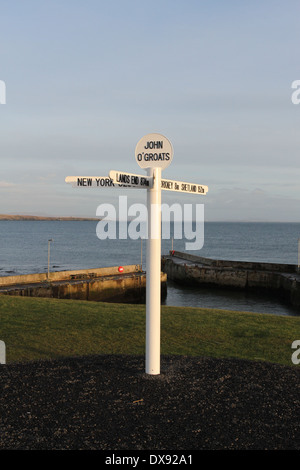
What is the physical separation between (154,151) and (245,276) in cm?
4215

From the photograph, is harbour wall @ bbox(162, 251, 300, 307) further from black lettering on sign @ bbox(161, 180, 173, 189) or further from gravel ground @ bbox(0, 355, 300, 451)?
black lettering on sign @ bbox(161, 180, 173, 189)

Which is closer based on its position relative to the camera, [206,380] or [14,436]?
[14,436]

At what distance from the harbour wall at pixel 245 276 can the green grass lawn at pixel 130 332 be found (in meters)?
28.1

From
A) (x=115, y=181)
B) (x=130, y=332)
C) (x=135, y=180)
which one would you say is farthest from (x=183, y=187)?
(x=130, y=332)

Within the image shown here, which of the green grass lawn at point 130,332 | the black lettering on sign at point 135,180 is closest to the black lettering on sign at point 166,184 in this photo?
the black lettering on sign at point 135,180

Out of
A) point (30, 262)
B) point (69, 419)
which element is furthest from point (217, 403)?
point (30, 262)

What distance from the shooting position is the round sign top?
782 centimetres

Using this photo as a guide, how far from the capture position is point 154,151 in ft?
25.8

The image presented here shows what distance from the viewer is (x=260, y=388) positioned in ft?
23.8

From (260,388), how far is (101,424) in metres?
2.73

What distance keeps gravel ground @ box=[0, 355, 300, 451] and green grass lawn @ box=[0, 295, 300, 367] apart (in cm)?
179

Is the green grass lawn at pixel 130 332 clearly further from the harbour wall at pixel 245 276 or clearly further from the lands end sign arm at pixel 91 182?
the harbour wall at pixel 245 276

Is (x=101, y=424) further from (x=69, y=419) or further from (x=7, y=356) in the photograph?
(x=7, y=356)
